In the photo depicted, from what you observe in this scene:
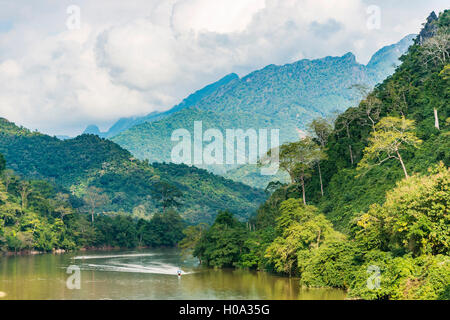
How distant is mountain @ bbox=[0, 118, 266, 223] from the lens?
96.6m

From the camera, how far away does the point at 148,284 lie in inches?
1179

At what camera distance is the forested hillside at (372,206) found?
64.4ft

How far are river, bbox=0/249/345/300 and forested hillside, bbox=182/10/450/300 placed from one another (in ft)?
5.13

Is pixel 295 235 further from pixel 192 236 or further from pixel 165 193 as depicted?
pixel 165 193

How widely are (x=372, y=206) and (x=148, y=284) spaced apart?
1442 cm

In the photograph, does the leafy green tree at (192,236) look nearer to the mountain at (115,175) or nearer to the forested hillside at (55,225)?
the forested hillside at (55,225)

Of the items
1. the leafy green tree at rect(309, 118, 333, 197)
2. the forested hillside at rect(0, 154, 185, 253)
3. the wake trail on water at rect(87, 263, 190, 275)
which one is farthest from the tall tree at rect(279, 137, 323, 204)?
the forested hillside at rect(0, 154, 185, 253)

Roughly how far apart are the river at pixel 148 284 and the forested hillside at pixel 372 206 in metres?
1.56

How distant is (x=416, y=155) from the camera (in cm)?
3200

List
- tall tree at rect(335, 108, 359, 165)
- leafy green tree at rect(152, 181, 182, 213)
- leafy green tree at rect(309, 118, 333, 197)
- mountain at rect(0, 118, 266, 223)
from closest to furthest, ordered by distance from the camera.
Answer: tall tree at rect(335, 108, 359, 165) < leafy green tree at rect(309, 118, 333, 197) < leafy green tree at rect(152, 181, 182, 213) < mountain at rect(0, 118, 266, 223)

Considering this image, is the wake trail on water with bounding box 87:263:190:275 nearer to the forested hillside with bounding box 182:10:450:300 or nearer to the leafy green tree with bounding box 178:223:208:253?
the forested hillside with bounding box 182:10:450:300

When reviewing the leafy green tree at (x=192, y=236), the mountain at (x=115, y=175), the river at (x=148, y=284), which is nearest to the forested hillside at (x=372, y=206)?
the leafy green tree at (x=192, y=236)
